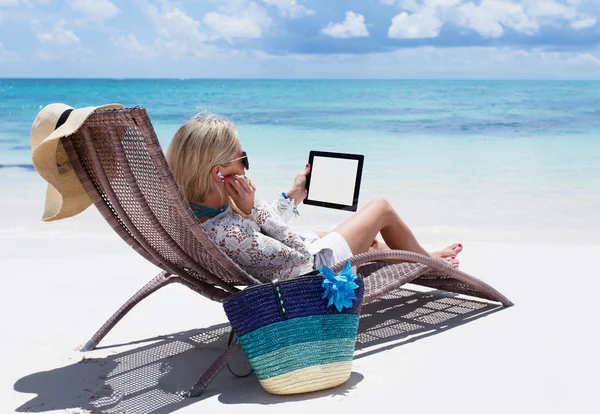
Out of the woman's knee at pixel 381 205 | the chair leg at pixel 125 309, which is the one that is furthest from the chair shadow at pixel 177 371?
the woman's knee at pixel 381 205

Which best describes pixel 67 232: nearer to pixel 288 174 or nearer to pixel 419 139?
pixel 288 174

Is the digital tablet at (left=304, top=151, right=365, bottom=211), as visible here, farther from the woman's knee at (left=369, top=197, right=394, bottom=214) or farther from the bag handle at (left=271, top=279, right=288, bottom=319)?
the bag handle at (left=271, top=279, right=288, bottom=319)

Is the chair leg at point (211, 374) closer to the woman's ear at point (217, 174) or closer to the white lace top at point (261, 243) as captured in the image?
the white lace top at point (261, 243)

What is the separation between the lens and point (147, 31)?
49.0m

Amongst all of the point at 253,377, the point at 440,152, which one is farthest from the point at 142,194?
the point at 440,152

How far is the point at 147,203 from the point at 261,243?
45 centimetres

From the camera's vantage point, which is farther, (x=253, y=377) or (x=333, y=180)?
(x=333, y=180)

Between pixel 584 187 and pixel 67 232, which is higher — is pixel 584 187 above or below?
above

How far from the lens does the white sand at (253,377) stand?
2637 millimetres

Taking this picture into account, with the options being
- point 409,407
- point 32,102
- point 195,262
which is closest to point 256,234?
point 195,262

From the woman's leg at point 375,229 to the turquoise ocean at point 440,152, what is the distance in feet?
3.08

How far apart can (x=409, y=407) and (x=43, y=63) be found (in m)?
57.7

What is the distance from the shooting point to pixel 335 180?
3.14 metres

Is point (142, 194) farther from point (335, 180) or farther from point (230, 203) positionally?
point (335, 180)
